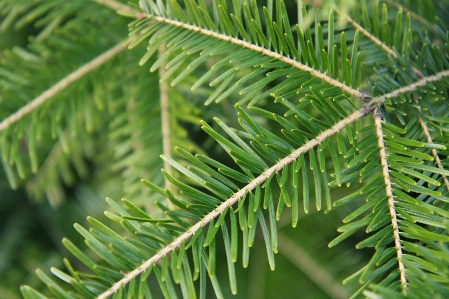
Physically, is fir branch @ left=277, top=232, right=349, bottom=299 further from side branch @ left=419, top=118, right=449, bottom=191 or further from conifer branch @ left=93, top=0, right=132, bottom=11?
conifer branch @ left=93, top=0, right=132, bottom=11

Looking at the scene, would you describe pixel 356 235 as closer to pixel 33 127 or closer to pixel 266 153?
pixel 266 153

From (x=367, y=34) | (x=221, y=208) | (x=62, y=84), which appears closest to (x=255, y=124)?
(x=221, y=208)

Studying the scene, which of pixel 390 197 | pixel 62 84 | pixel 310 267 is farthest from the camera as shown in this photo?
pixel 310 267

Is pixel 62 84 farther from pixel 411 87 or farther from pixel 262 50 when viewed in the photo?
pixel 411 87

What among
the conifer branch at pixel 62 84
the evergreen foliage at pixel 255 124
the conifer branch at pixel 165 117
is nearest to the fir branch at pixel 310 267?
the evergreen foliage at pixel 255 124

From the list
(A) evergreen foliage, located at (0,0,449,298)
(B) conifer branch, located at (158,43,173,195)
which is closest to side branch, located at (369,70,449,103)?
(A) evergreen foliage, located at (0,0,449,298)

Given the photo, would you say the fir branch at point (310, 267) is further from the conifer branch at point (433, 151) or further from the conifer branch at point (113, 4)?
the conifer branch at point (113, 4)
